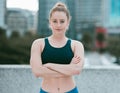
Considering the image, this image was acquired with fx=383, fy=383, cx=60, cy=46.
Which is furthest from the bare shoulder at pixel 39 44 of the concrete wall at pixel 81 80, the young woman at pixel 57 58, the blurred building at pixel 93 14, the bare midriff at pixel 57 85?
the blurred building at pixel 93 14

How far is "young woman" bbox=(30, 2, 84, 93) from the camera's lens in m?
2.93

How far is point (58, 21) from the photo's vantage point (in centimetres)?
300

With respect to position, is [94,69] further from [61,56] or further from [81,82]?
[61,56]

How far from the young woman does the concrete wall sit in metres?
1.16

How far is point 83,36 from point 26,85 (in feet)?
149

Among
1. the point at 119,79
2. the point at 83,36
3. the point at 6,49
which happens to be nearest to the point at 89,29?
the point at 83,36

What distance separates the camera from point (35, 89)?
4.20m

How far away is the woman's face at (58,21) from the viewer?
299 centimetres

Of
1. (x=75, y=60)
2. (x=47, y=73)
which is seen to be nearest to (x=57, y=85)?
(x=47, y=73)

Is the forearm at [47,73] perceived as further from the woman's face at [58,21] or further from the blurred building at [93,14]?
the blurred building at [93,14]

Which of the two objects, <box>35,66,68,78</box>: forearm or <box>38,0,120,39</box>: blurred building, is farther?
<box>38,0,120,39</box>: blurred building

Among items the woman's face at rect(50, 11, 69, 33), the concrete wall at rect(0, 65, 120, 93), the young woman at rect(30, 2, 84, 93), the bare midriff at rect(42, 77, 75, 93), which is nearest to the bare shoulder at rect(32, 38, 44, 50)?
the young woman at rect(30, 2, 84, 93)

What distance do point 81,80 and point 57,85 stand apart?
1228mm

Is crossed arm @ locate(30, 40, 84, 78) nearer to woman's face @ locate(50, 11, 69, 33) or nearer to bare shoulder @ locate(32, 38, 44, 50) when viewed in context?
bare shoulder @ locate(32, 38, 44, 50)
